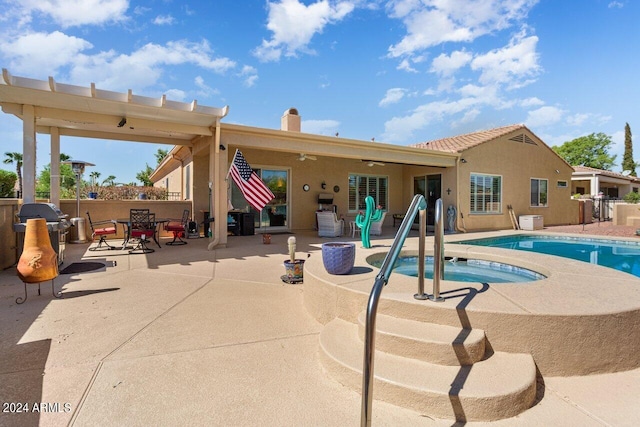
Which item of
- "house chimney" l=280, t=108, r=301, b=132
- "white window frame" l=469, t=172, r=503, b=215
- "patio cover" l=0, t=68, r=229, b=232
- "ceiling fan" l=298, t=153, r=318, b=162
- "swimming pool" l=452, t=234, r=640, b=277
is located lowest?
"swimming pool" l=452, t=234, r=640, b=277

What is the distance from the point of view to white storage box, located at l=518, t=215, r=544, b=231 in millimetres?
13596

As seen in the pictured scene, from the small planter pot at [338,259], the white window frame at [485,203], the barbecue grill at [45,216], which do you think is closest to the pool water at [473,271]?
the small planter pot at [338,259]

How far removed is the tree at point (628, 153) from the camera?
133 feet

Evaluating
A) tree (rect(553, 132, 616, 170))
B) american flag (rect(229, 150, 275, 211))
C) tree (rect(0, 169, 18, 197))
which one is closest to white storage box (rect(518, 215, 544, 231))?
american flag (rect(229, 150, 275, 211))

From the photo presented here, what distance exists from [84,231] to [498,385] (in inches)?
427

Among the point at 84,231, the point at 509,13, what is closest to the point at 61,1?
the point at 84,231

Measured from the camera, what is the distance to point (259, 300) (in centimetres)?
436

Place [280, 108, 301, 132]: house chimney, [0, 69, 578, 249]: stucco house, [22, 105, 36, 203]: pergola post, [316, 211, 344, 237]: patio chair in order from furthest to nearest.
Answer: [280, 108, 301, 132]: house chimney → [316, 211, 344, 237]: patio chair → [0, 69, 578, 249]: stucco house → [22, 105, 36, 203]: pergola post

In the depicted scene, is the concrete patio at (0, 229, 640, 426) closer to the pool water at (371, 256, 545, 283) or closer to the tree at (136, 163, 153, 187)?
the pool water at (371, 256, 545, 283)

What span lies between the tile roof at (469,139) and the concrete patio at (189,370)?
10.9m

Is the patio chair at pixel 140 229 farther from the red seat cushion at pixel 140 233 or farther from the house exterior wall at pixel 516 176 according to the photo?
the house exterior wall at pixel 516 176

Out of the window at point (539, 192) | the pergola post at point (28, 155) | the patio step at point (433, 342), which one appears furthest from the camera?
the window at point (539, 192)

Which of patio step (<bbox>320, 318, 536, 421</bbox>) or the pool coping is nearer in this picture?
patio step (<bbox>320, 318, 536, 421</bbox>)

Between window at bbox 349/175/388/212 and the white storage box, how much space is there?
5.80 metres
